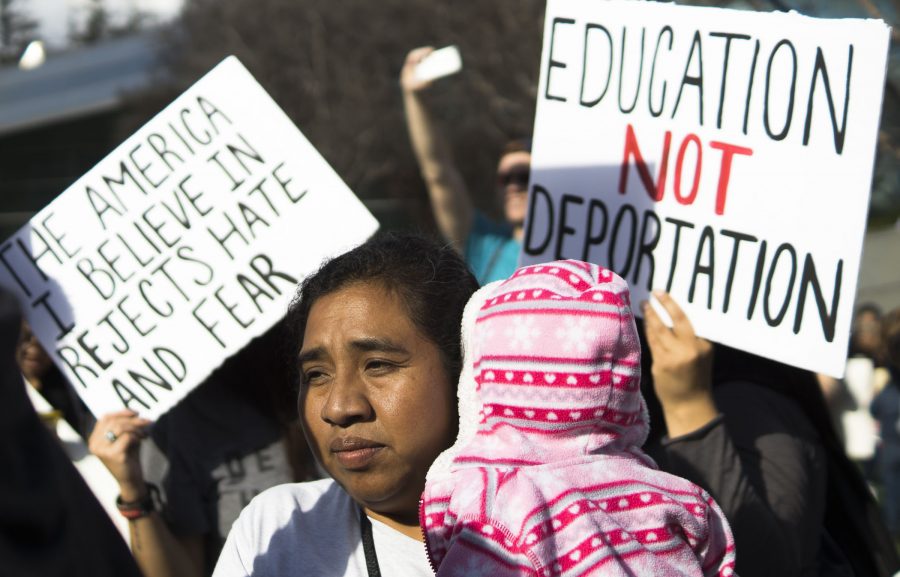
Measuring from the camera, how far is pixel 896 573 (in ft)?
9.34

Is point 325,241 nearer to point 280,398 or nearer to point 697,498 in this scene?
point 280,398

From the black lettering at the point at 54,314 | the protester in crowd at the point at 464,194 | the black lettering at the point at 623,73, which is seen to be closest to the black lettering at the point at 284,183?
the black lettering at the point at 54,314

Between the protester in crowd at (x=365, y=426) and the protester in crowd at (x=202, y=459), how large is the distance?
77 cm

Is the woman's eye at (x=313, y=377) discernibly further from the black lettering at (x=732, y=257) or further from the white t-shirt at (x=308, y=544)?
the black lettering at (x=732, y=257)

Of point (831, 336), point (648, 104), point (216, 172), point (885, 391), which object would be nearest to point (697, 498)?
point (831, 336)

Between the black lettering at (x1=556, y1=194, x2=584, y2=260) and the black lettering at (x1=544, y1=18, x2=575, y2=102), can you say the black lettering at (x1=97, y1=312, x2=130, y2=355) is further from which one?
the black lettering at (x1=544, y1=18, x2=575, y2=102)

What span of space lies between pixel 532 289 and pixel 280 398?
1289 millimetres

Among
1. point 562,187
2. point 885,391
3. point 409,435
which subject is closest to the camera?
point 409,435

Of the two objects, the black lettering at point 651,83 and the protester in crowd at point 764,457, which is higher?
the black lettering at point 651,83

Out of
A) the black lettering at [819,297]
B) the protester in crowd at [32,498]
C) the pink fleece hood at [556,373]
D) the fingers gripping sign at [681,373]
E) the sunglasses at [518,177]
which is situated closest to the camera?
the protester in crowd at [32,498]

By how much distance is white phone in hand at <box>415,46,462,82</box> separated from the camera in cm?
427

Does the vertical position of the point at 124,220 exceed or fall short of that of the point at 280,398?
it exceeds it

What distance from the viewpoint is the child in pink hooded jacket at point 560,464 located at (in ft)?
5.85

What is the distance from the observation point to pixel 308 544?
2.08 metres
